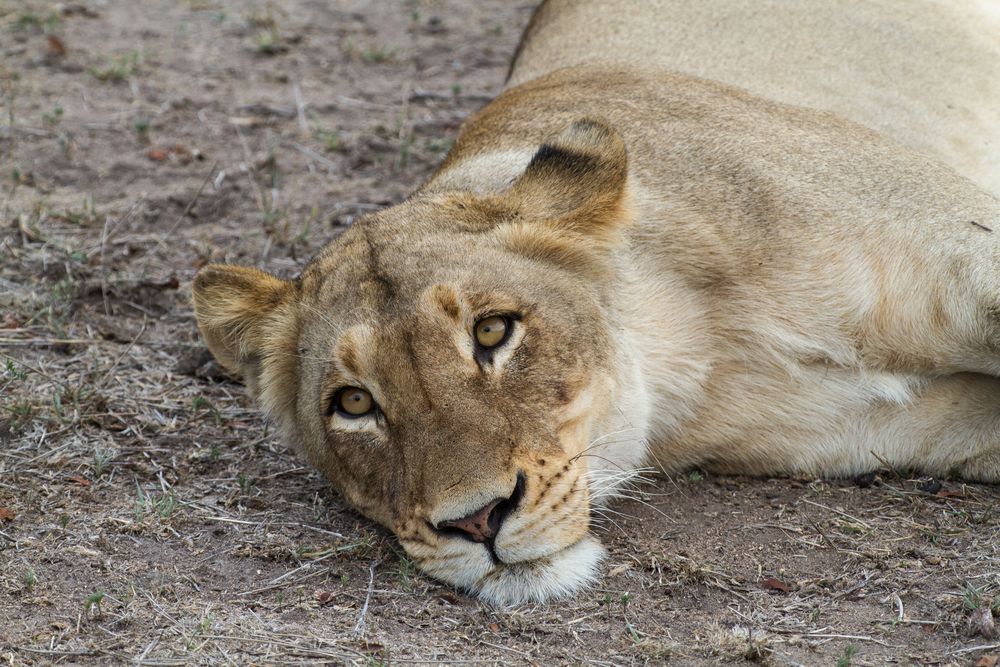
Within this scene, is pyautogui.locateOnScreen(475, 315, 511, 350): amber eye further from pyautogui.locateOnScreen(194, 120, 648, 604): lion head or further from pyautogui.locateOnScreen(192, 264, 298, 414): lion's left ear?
pyautogui.locateOnScreen(192, 264, 298, 414): lion's left ear

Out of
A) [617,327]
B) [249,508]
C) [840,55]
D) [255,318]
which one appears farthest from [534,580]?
A: [840,55]

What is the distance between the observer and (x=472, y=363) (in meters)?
3.66

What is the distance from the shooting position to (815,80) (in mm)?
5469

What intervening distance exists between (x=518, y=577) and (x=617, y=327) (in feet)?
2.99

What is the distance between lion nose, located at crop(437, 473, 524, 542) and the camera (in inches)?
135

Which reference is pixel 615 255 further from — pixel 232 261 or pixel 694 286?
pixel 232 261

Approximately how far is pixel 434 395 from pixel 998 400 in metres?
2.03

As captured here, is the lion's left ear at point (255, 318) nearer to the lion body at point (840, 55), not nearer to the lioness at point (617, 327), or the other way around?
the lioness at point (617, 327)

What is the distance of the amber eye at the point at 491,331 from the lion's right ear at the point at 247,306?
872 mm

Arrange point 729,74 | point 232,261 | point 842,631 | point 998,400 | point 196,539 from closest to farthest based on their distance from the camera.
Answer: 1. point 842,631
2. point 196,539
3. point 998,400
4. point 729,74
5. point 232,261

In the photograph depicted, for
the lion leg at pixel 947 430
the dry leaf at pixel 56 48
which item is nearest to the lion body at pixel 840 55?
the lion leg at pixel 947 430

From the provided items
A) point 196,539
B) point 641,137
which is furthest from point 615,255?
point 196,539

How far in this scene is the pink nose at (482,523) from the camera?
342 centimetres

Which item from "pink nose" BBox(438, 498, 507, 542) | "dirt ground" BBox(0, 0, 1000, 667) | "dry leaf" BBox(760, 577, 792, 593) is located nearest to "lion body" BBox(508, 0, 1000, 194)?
"dirt ground" BBox(0, 0, 1000, 667)
